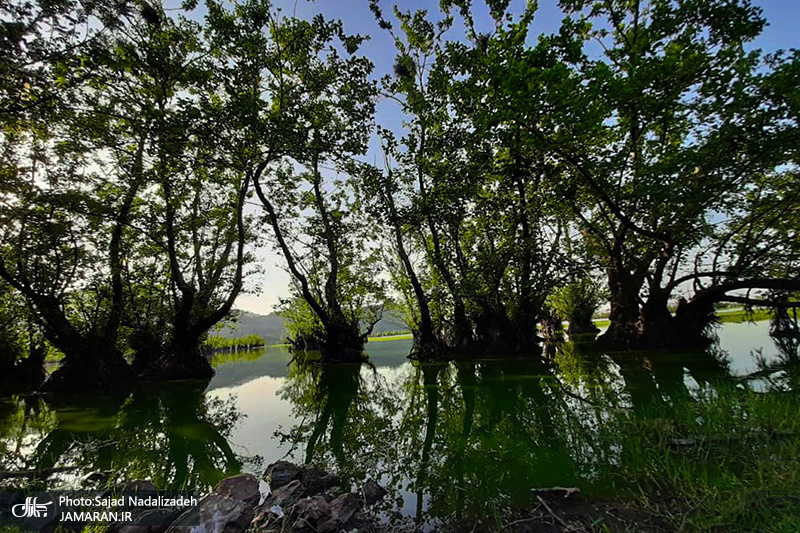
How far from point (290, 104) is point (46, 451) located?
13259 millimetres

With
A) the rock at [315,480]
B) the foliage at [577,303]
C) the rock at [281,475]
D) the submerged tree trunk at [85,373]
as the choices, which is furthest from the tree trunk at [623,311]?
the submerged tree trunk at [85,373]

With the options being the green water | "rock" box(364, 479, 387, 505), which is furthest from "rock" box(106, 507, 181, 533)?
"rock" box(364, 479, 387, 505)

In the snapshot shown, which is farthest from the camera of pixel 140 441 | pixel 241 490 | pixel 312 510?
pixel 140 441

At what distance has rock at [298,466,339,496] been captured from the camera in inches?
143

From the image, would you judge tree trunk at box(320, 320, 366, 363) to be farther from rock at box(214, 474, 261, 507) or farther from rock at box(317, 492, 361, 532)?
rock at box(317, 492, 361, 532)

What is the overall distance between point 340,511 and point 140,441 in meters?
5.12

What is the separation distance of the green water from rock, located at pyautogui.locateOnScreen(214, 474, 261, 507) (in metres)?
1.20

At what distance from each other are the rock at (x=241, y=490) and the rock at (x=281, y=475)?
17.4 inches

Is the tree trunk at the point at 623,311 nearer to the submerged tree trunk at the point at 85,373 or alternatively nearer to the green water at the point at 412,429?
the green water at the point at 412,429

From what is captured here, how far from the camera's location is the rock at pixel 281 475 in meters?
3.69

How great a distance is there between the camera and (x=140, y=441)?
232 inches

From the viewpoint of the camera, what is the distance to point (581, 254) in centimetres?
1541

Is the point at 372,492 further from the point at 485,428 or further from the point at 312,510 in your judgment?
the point at 485,428

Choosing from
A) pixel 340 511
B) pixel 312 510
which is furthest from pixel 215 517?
pixel 340 511
